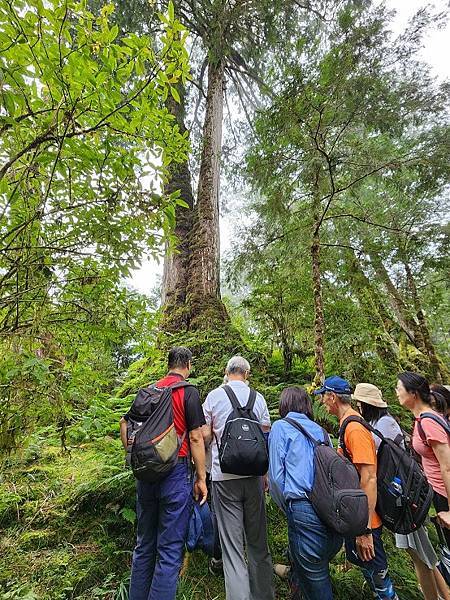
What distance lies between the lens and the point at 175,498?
8.08 ft

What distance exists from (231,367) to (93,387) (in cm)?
124

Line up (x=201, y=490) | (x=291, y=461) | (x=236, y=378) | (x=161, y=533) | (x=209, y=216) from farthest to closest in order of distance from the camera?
(x=209, y=216), (x=236, y=378), (x=201, y=490), (x=161, y=533), (x=291, y=461)

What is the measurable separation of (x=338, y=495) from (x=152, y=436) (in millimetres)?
1320

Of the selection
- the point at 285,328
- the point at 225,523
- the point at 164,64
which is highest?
the point at 164,64

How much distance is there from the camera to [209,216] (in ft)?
23.6

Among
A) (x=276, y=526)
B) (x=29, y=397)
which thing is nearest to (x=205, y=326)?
(x=276, y=526)

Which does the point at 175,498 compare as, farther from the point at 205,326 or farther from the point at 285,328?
the point at 285,328

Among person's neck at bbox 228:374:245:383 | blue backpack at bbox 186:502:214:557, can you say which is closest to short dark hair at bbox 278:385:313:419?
person's neck at bbox 228:374:245:383

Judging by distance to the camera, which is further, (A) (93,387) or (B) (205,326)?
(B) (205,326)

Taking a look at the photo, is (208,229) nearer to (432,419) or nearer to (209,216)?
(209,216)

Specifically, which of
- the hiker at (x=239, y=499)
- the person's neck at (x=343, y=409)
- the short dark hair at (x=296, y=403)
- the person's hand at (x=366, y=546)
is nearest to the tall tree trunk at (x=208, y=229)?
the hiker at (x=239, y=499)

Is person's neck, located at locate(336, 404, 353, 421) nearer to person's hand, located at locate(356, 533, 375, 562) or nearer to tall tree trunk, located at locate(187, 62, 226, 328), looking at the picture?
person's hand, located at locate(356, 533, 375, 562)

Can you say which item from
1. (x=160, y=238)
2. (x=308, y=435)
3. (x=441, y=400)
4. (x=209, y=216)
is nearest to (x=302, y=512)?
(x=308, y=435)

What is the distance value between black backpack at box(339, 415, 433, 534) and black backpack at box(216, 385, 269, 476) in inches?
25.8
